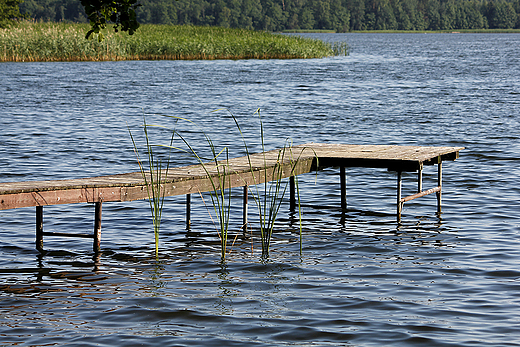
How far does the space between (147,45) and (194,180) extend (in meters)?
39.7

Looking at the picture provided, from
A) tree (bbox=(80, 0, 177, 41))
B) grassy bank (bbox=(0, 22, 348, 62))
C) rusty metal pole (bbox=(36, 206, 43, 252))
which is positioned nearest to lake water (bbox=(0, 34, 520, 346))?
rusty metal pole (bbox=(36, 206, 43, 252))

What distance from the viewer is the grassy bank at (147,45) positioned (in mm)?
42562

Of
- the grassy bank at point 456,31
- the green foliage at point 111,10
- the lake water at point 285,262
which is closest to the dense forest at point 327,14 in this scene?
the grassy bank at point 456,31

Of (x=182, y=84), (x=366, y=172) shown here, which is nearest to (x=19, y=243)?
(x=366, y=172)

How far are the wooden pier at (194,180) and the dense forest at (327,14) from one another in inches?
5542

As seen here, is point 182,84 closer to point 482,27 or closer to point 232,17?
point 232,17

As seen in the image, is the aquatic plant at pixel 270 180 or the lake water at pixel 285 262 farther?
the aquatic plant at pixel 270 180

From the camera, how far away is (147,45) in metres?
47.2

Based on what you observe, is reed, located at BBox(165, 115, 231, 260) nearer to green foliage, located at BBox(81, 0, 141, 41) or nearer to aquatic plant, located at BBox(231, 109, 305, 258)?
aquatic plant, located at BBox(231, 109, 305, 258)

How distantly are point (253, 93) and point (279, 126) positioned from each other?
9710mm

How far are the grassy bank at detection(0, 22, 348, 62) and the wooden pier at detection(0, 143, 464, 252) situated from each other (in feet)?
110

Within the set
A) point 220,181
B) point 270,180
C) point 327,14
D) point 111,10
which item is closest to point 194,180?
point 220,181

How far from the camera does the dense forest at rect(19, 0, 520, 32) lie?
153m

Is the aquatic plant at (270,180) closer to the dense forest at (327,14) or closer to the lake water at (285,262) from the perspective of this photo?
the lake water at (285,262)
